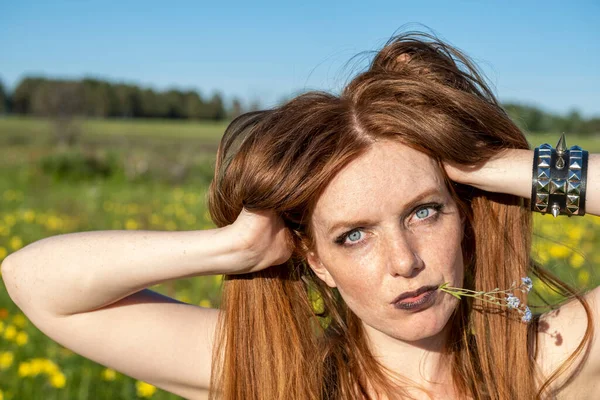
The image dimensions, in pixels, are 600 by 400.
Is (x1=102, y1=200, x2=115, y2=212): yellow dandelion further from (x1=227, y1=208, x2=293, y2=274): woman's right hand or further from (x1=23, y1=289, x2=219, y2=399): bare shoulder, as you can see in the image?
(x1=227, y1=208, x2=293, y2=274): woman's right hand

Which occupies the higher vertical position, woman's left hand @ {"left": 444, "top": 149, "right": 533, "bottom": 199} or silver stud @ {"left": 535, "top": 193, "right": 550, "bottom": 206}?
woman's left hand @ {"left": 444, "top": 149, "right": 533, "bottom": 199}

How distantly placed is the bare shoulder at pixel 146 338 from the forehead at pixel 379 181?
2.13 ft

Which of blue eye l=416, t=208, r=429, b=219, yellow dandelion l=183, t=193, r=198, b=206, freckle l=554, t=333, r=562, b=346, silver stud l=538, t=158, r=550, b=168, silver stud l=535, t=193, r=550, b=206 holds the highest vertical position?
silver stud l=538, t=158, r=550, b=168

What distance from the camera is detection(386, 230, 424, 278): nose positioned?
70.1 inches

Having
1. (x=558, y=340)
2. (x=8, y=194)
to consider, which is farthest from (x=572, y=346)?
(x=8, y=194)

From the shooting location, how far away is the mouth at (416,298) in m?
1.84

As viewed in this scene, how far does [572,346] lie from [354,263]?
2.56 ft

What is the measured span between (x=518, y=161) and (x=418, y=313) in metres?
0.55

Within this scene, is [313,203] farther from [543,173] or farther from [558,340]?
[558,340]

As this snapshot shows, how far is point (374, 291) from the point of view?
1.87 m

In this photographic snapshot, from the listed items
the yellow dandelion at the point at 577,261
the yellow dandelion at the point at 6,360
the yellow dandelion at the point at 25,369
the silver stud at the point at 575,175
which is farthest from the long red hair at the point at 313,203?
the yellow dandelion at the point at 577,261

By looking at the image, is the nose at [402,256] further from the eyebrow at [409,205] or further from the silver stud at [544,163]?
the silver stud at [544,163]

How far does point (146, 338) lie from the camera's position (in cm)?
208

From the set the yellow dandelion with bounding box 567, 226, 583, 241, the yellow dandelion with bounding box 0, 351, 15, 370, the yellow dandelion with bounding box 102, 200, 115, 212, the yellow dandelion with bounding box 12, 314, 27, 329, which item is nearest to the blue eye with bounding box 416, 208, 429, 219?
the yellow dandelion with bounding box 0, 351, 15, 370
